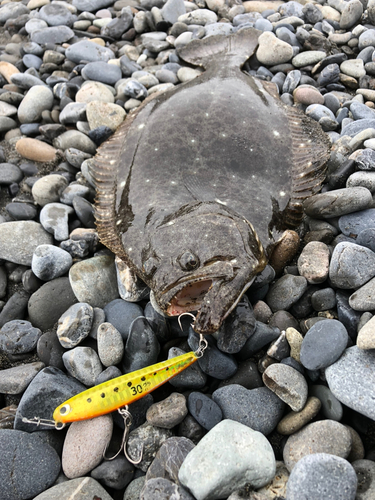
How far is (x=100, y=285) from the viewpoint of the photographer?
3.33m

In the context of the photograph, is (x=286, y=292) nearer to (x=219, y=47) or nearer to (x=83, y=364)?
(x=83, y=364)

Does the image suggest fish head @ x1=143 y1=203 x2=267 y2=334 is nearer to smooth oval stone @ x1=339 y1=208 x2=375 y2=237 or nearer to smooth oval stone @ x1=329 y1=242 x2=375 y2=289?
smooth oval stone @ x1=329 y1=242 x2=375 y2=289

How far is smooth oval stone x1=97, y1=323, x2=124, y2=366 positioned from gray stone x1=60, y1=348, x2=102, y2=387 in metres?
0.06

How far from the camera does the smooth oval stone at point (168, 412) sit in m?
2.46

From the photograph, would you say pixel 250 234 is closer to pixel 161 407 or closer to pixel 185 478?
pixel 161 407

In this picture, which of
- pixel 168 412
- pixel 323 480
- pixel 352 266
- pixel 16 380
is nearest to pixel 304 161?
pixel 352 266

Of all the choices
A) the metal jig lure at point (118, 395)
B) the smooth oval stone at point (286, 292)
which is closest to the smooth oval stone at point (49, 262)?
the metal jig lure at point (118, 395)

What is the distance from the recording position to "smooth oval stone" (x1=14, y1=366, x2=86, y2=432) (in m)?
2.53

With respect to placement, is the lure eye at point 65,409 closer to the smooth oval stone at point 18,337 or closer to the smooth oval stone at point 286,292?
the smooth oval stone at point 18,337

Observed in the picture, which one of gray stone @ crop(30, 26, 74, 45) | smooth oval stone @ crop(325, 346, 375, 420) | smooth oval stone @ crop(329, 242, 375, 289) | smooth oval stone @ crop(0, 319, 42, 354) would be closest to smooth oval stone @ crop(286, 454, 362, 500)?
smooth oval stone @ crop(325, 346, 375, 420)

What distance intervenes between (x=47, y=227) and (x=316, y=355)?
8.64ft

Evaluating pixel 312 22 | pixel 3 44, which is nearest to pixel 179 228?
pixel 312 22

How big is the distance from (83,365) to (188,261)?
1042 mm

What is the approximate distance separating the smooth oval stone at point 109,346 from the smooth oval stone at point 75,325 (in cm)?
17
